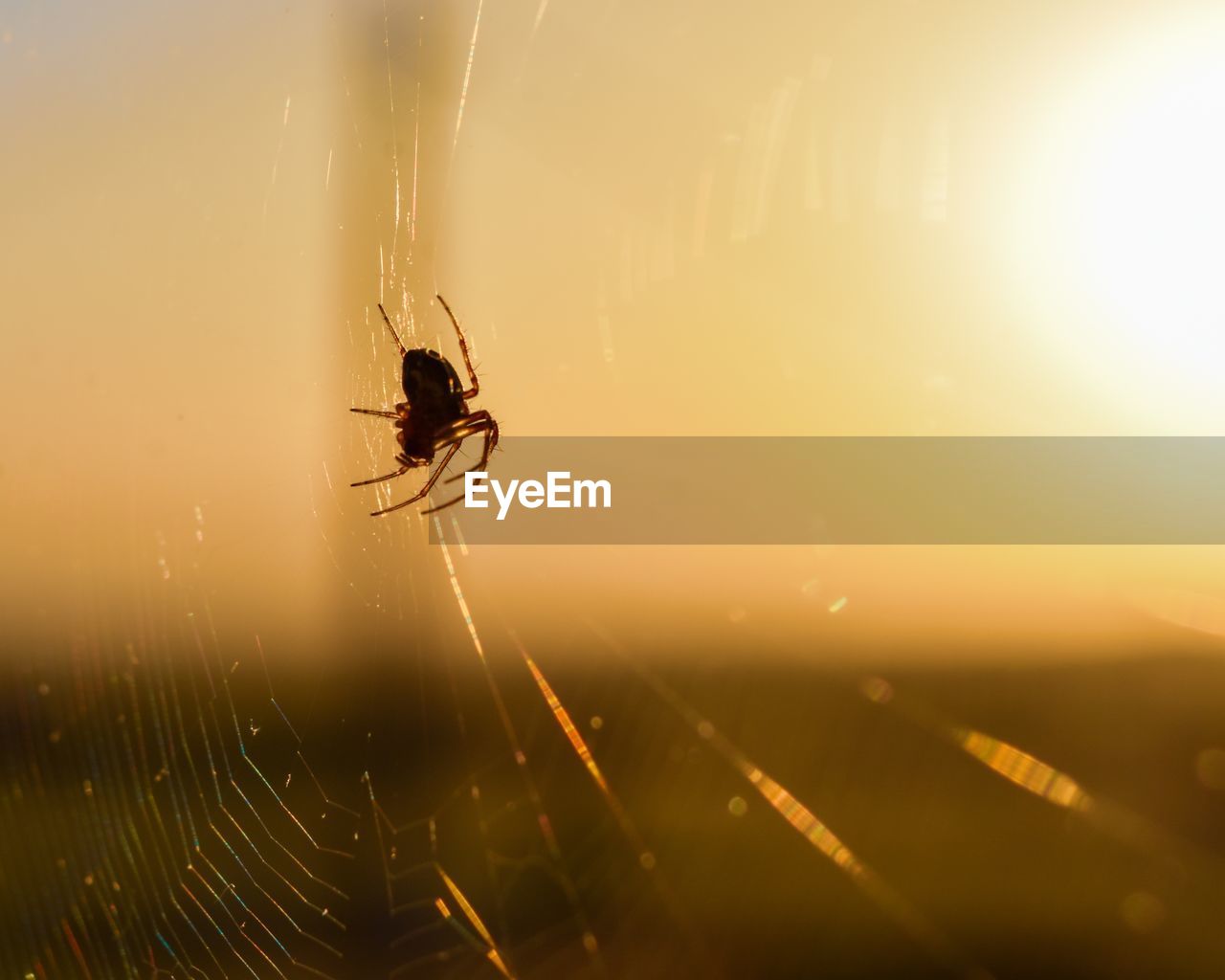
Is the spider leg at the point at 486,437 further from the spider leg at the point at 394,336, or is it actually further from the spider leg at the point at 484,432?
the spider leg at the point at 394,336

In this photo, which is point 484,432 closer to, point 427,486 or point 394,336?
point 427,486

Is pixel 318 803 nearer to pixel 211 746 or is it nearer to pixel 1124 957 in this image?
pixel 211 746

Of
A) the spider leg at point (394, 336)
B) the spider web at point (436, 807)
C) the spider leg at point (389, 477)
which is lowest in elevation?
the spider web at point (436, 807)

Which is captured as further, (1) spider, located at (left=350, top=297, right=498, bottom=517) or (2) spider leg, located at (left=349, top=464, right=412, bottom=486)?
(2) spider leg, located at (left=349, top=464, right=412, bottom=486)

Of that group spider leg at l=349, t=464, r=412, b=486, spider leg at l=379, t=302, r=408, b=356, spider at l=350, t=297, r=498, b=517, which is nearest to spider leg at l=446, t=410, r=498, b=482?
spider at l=350, t=297, r=498, b=517

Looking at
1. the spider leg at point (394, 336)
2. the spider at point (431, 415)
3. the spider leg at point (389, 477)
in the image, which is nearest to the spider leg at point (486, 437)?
the spider at point (431, 415)

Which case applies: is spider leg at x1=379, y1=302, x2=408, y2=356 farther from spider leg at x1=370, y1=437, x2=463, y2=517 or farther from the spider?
spider leg at x1=370, y1=437, x2=463, y2=517

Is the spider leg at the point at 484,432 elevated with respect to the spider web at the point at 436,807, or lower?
elevated

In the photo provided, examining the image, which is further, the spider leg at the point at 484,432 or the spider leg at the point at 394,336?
the spider leg at the point at 484,432
